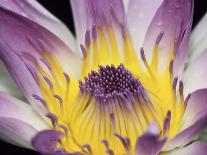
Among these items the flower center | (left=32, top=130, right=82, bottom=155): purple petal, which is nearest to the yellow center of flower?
the flower center

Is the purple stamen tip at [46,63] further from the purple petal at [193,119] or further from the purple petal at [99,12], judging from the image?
the purple petal at [193,119]

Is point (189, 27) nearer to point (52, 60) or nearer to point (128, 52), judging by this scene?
point (128, 52)

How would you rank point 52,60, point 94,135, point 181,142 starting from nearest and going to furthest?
point 181,142 < point 94,135 < point 52,60

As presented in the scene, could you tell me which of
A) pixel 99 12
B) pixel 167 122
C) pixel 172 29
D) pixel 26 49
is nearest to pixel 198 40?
pixel 172 29

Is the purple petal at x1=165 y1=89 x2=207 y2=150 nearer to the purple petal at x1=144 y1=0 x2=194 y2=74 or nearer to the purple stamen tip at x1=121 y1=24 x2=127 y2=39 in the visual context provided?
the purple petal at x1=144 y1=0 x2=194 y2=74

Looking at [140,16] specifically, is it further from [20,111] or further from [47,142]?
[47,142]

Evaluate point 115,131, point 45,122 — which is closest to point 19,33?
point 45,122
